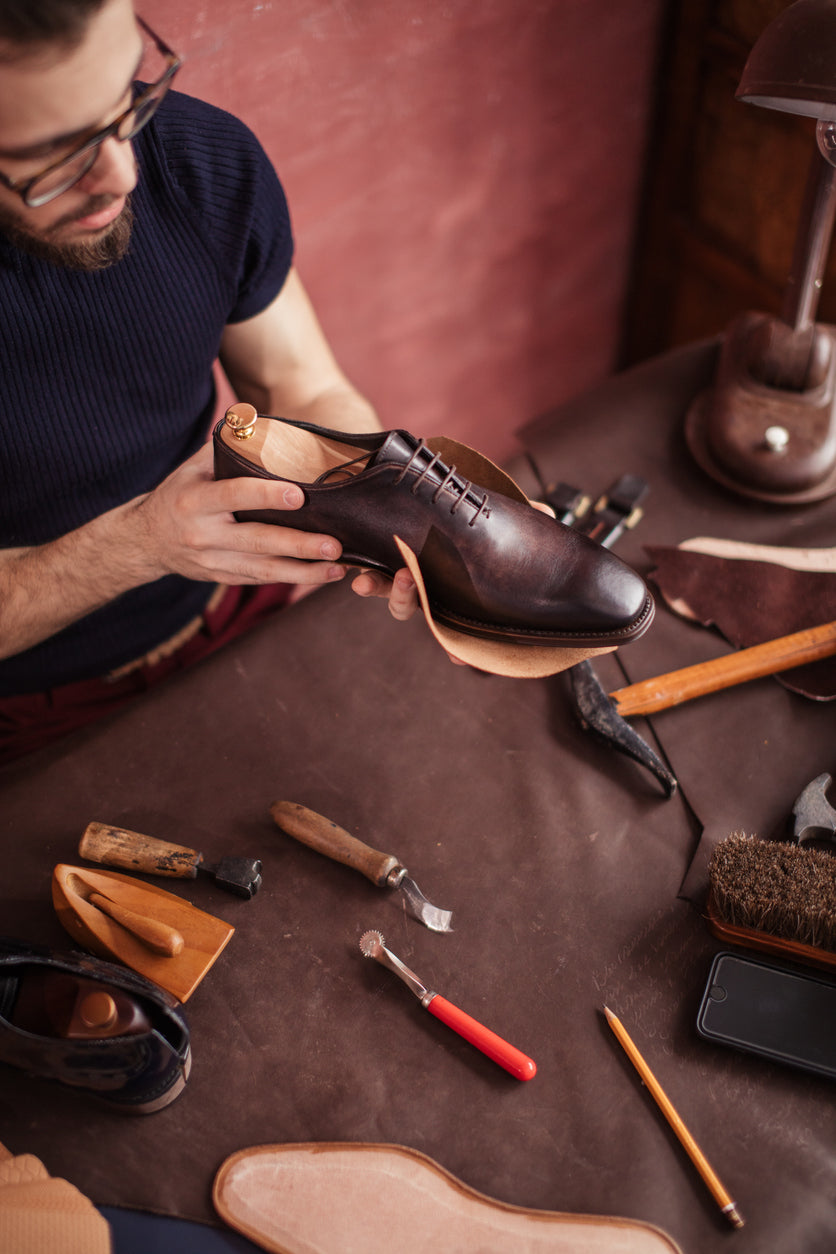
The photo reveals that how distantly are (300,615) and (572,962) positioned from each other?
0.54 meters

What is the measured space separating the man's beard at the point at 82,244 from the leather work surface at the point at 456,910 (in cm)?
47

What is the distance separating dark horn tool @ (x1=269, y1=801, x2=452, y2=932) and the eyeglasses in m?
0.63

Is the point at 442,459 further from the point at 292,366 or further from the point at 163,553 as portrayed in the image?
the point at 292,366

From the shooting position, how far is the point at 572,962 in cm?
81

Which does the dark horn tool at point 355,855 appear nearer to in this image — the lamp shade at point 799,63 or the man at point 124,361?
the man at point 124,361

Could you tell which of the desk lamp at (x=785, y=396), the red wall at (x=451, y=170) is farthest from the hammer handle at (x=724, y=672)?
the red wall at (x=451, y=170)

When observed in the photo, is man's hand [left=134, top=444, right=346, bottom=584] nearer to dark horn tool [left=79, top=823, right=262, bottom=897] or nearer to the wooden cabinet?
dark horn tool [left=79, top=823, right=262, bottom=897]

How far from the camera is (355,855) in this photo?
0.86 meters

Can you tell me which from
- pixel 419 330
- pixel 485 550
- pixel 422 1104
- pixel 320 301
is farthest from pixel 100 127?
pixel 419 330

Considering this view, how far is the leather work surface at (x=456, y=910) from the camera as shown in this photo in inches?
28.1

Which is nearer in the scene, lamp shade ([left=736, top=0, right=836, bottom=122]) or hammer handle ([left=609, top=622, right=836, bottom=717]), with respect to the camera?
lamp shade ([left=736, top=0, right=836, bottom=122])

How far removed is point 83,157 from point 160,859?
0.68 metres

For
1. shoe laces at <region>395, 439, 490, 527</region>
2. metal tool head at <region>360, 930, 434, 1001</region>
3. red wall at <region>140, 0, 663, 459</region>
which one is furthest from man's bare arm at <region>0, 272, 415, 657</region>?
Result: red wall at <region>140, 0, 663, 459</region>

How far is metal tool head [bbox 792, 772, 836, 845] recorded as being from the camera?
86 centimetres
